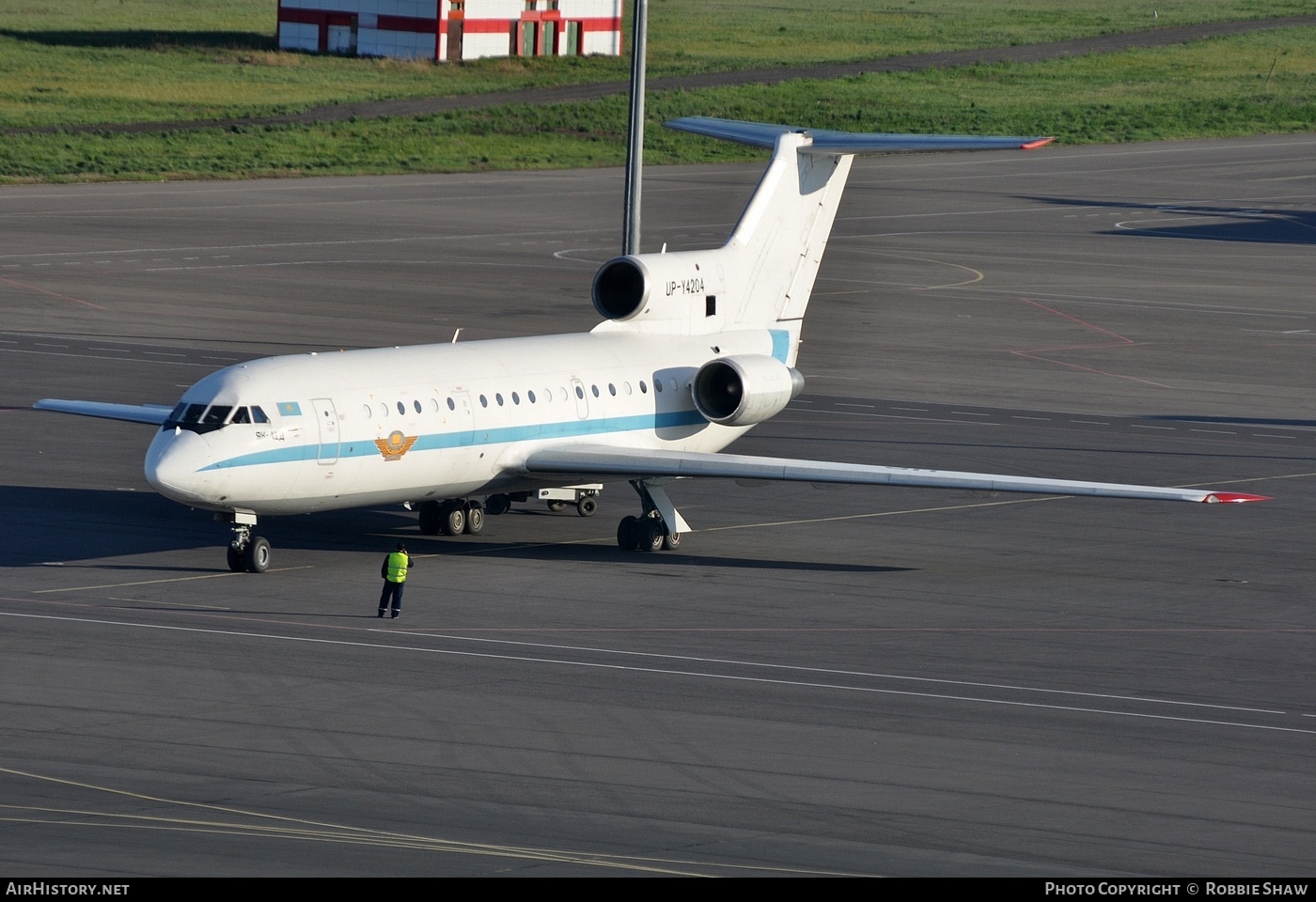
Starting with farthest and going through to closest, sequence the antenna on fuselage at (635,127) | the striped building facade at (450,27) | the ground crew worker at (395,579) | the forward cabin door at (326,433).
Result: the striped building facade at (450,27) → the antenna on fuselage at (635,127) → the forward cabin door at (326,433) → the ground crew worker at (395,579)

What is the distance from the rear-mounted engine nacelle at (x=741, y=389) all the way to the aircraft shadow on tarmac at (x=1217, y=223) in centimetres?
5041

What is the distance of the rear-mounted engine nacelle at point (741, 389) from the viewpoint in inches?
1375

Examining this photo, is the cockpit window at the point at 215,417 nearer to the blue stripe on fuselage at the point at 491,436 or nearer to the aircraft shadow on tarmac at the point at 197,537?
the blue stripe on fuselage at the point at 491,436

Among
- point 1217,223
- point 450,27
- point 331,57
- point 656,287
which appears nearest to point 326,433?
point 656,287

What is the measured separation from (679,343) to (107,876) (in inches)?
827

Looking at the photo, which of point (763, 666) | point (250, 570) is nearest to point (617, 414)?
point (250, 570)

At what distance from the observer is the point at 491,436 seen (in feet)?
107

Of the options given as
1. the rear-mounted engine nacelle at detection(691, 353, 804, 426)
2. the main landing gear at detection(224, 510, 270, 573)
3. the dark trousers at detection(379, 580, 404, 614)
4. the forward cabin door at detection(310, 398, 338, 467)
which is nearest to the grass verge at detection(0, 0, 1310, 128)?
the rear-mounted engine nacelle at detection(691, 353, 804, 426)

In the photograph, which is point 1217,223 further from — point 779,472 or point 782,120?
point 779,472

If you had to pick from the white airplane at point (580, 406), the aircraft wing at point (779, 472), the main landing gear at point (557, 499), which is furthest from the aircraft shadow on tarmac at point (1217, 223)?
the aircraft wing at point (779, 472)

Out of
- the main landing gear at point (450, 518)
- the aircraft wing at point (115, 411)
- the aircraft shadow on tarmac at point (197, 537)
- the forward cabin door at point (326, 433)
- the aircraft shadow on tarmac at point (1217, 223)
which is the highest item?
the forward cabin door at point (326, 433)

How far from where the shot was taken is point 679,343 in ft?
120

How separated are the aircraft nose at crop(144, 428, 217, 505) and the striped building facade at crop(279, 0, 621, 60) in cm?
9730

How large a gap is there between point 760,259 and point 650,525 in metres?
6.48
